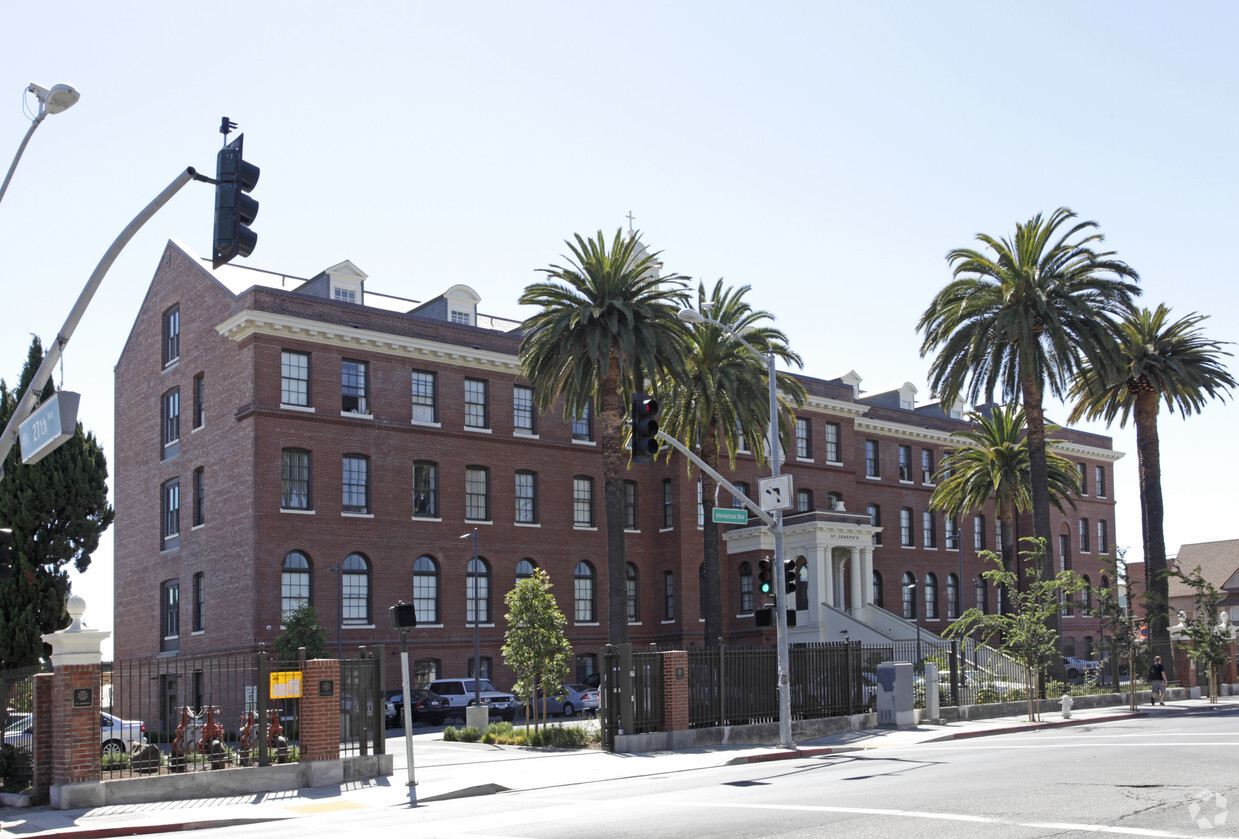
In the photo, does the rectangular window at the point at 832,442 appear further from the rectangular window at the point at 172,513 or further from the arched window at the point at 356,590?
the rectangular window at the point at 172,513

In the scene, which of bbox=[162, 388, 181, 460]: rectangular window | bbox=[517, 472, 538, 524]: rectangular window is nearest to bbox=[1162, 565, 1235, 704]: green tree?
bbox=[517, 472, 538, 524]: rectangular window

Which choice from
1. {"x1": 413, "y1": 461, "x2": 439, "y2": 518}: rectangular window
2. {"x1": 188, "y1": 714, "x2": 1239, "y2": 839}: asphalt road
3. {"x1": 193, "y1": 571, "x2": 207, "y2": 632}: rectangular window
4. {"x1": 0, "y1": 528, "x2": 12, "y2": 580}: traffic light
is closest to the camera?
{"x1": 188, "y1": 714, "x2": 1239, "y2": 839}: asphalt road

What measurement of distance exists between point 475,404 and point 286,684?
2906 cm

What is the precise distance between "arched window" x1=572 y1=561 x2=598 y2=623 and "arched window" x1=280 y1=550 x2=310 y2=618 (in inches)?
502

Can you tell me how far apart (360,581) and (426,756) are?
18.3m

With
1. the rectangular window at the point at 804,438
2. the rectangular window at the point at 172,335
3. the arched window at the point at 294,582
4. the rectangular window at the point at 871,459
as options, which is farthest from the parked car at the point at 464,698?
the rectangular window at the point at 871,459

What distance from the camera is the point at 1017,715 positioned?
34906 millimetres

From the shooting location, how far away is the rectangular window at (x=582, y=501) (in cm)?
5253

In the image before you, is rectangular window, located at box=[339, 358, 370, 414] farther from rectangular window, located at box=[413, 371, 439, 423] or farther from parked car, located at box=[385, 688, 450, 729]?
parked car, located at box=[385, 688, 450, 729]

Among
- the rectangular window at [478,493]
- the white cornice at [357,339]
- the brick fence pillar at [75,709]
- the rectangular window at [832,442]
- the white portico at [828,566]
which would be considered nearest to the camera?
the brick fence pillar at [75,709]

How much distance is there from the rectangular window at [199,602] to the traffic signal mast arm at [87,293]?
32915 mm

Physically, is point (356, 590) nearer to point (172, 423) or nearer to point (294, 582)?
point (294, 582)

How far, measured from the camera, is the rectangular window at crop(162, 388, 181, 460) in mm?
48438

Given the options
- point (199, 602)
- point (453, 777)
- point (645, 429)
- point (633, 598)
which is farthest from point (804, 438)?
point (645, 429)
